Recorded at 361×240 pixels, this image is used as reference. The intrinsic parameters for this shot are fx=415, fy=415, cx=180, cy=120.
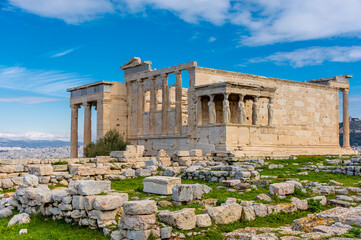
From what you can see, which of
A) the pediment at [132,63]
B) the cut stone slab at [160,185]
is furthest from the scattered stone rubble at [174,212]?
the pediment at [132,63]

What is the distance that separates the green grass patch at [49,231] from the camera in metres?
7.93

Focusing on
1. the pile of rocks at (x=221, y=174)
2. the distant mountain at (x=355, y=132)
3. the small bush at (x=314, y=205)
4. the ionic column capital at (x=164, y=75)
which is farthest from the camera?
the distant mountain at (x=355, y=132)

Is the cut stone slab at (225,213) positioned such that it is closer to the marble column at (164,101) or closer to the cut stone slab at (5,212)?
the cut stone slab at (5,212)

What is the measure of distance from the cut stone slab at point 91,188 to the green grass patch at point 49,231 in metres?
0.72

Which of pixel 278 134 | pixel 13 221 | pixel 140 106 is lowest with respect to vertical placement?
pixel 13 221

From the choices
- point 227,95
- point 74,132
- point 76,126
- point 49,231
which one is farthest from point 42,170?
point 76,126

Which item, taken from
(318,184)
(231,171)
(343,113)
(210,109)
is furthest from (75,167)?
(343,113)

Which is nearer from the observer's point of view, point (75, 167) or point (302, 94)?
point (75, 167)

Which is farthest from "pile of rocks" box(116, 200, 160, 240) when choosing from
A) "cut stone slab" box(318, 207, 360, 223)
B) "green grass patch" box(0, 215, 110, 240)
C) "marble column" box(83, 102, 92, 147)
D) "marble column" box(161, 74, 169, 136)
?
"marble column" box(83, 102, 92, 147)

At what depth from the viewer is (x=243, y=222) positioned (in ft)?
27.9

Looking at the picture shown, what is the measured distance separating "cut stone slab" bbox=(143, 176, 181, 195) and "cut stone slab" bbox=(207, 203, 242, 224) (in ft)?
8.73

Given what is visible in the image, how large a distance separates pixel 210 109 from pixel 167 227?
1814cm

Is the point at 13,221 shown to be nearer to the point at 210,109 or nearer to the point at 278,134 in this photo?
the point at 210,109

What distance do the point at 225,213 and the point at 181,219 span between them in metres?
1.12
